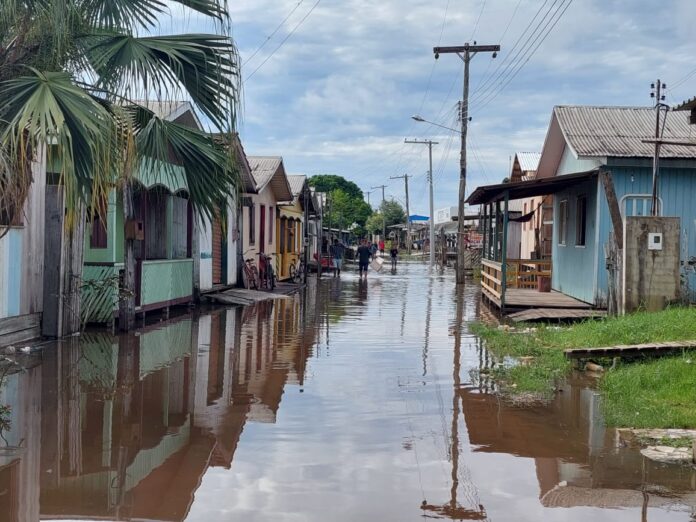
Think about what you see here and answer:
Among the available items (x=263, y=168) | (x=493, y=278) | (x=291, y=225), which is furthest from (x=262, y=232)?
(x=493, y=278)

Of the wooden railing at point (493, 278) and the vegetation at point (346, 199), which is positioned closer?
the wooden railing at point (493, 278)

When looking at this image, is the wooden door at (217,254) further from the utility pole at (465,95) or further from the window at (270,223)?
the utility pole at (465,95)

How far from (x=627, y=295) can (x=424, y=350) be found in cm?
372

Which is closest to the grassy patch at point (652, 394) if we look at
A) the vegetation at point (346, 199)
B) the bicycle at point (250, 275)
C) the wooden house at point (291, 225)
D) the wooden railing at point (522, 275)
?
the wooden railing at point (522, 275)

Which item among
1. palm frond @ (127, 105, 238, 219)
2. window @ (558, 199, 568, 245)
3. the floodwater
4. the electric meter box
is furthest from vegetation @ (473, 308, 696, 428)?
window @ (558, 199, 568, 245)

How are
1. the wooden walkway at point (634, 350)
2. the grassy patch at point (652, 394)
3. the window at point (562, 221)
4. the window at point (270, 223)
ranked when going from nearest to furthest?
1. the grassy patch at point (652, 394)
2. the wooden walkway at point (634, 350)
3. the window at point (562, 221)
4. the window at point (270, 223)

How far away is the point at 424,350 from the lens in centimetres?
1145

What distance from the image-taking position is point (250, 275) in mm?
22844

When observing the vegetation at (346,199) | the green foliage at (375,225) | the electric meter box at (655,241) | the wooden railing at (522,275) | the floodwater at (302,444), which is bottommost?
the floodwater at (302,444)

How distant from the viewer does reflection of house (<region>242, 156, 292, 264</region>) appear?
23.5m

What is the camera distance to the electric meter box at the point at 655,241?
12.5m

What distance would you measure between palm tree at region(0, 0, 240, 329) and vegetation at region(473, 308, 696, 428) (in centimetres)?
422

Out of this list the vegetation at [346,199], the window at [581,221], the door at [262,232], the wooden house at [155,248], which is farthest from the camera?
the vegetation at [346,199]

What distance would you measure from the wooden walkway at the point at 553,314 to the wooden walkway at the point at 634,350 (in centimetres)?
475
